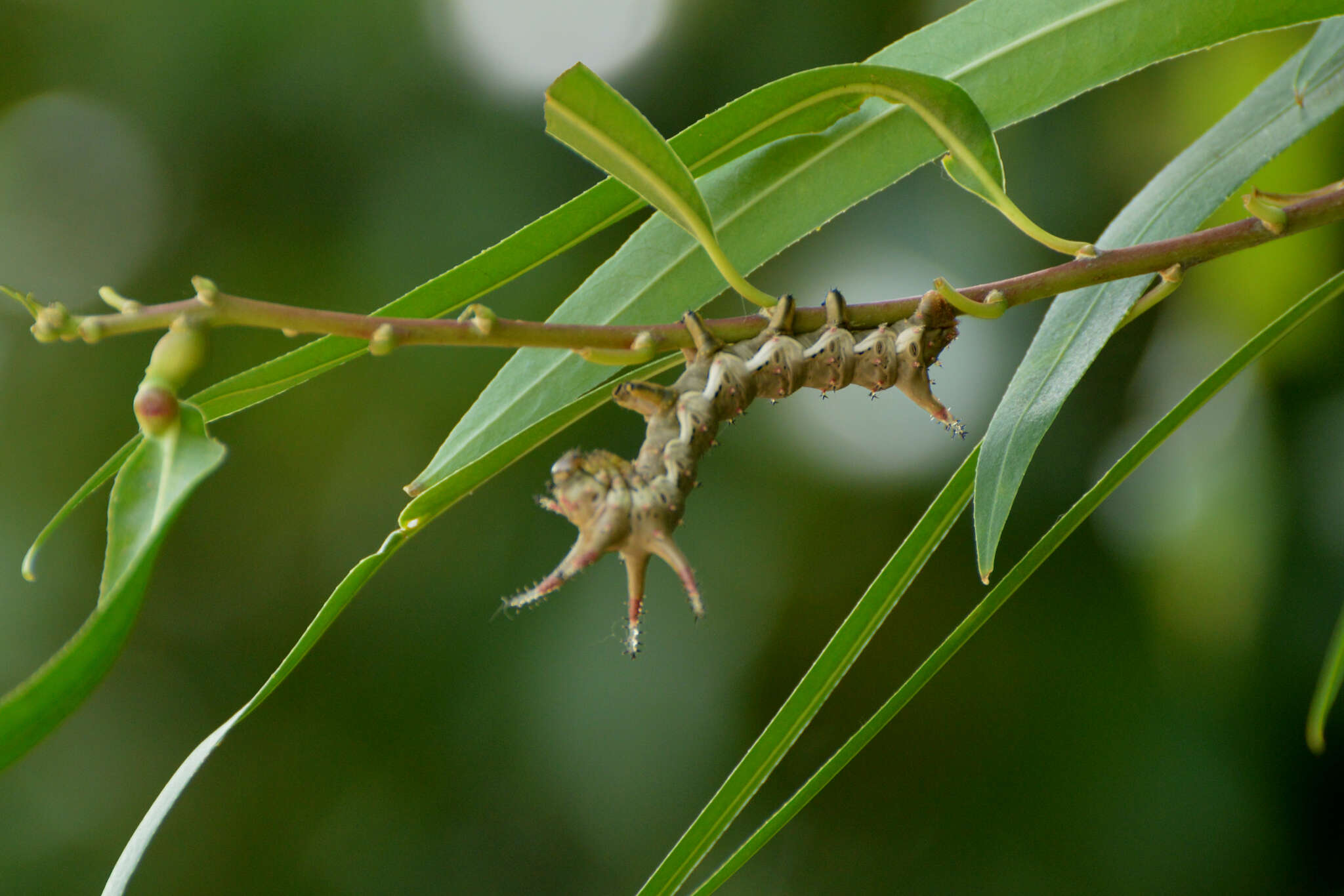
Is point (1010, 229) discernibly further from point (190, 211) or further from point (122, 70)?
point (122, 70)

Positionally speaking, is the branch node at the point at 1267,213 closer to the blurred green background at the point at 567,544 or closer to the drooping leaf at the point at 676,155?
the drooping leaf at the point at 676,155

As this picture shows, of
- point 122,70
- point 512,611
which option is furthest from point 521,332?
point 122,70

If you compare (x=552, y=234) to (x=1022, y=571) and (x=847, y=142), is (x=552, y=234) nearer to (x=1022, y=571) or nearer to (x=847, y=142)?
(x=847, y=142)

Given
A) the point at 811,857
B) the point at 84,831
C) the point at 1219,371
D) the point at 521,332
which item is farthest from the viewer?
the point at 84,831

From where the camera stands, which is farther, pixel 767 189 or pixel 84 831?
pixel 84 831

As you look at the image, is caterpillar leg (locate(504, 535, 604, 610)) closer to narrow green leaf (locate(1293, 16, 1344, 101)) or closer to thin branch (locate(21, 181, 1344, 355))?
thin branch (locate(21, 181, 1344, 355))

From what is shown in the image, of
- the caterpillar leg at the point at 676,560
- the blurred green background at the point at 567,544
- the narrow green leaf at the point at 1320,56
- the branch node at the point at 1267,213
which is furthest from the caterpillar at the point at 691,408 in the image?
the blurred green background at the point at 567,544

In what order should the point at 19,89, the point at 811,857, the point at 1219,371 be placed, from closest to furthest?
1. the point at 1219,371
2. the point at 811,857
3. the point at 19,89
